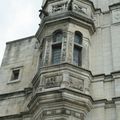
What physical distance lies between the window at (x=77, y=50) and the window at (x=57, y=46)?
28.4 inches

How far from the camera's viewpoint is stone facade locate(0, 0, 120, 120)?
48.2ft

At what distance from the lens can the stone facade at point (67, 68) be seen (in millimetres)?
14703

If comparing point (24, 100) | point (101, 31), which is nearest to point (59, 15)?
point (101, 31)

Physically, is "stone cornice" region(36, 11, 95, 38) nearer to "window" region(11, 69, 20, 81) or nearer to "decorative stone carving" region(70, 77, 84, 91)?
"window" region(11, 69, 20, 81)

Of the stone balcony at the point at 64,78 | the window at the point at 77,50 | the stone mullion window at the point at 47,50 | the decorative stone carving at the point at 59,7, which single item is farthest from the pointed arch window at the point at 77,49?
the decorative stone carving at the point at 59,7

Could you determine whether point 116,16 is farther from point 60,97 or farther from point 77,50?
point 60,97

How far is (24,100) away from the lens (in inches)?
686

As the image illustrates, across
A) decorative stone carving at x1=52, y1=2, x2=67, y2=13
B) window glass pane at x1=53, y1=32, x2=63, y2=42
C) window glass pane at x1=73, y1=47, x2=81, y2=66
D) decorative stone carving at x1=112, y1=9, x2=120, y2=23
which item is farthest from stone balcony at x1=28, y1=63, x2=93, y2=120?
decorative stone carving at x1=52, y1=2, x2=67, y2=13

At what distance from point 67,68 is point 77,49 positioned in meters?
1.89

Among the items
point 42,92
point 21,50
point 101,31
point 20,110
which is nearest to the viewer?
Answer: point 42,92

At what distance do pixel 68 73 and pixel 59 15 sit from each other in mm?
3746

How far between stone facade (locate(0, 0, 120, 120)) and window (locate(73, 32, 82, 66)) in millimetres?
50

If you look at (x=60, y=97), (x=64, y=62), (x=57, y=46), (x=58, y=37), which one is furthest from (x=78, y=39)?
(x=60, y=97)

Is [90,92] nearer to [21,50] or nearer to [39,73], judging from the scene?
[39,73]
